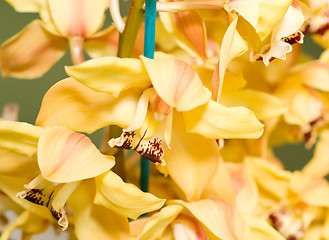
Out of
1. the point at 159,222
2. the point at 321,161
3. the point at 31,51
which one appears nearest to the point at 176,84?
the point at 159,222

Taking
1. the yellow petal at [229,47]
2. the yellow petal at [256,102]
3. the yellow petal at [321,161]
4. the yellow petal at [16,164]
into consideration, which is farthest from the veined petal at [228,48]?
the yellow petal at [321,161]

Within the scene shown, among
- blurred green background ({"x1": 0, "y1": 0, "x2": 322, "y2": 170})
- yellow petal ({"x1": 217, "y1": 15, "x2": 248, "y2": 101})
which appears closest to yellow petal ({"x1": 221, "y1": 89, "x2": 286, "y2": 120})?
yellow petal ({"x1": 217, "y1": 15, "x2": 248, "y2": 101})

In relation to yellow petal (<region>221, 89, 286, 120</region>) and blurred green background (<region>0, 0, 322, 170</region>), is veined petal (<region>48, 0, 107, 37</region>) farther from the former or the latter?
blurred green background (<region>0, 0, 322, 170</region>)

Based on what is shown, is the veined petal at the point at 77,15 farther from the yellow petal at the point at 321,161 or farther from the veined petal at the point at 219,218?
the yellow petal at the point at 321,161

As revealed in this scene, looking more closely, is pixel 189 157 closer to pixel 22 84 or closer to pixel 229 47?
pixel 229 47

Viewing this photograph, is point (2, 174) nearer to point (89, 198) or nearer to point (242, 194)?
point (89, 198)

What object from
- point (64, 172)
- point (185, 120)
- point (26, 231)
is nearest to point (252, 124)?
point (185, 120)
